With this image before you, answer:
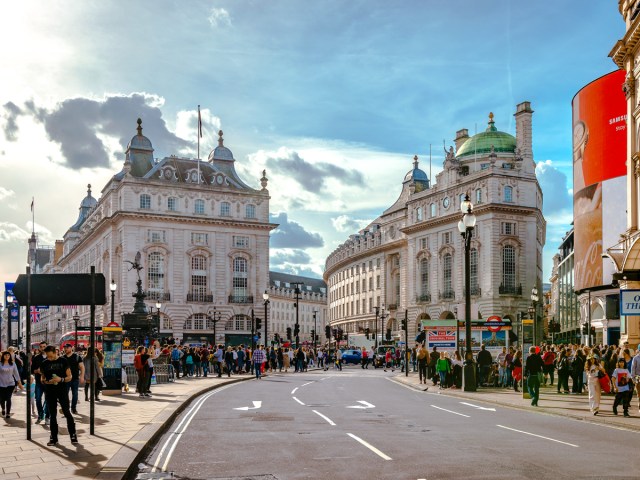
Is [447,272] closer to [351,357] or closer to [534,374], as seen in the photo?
[351,357]

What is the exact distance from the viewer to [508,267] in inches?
3637

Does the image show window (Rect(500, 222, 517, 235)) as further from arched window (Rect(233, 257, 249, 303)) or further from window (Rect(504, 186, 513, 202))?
arched window (Rect(233, 257, 249, 303))

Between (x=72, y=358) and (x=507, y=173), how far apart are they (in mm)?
77590

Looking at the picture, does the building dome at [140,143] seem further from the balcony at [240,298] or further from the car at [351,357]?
the car at [351,357]

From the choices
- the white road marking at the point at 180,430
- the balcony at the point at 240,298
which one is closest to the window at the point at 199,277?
the balcony at the point at 240,298

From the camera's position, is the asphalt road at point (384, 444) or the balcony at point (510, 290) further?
the balcony at point (510, 290)

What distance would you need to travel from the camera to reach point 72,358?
18.1 meters

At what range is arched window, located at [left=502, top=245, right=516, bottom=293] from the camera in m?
92.2

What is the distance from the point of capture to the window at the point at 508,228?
Answer: 91.8m

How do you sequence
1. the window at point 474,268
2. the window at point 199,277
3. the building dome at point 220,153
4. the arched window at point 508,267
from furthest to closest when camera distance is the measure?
the building dome at point 220,153
the window at point 199,277
the window at point 474,268
the arched window at point 508,267

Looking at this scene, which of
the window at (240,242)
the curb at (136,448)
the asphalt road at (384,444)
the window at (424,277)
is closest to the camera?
the curb at (136,448)

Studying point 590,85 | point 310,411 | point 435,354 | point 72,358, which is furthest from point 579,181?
point 72,358

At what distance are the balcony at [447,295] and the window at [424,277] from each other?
162 inches

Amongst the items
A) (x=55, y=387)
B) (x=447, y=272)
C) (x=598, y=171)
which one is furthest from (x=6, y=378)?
(x=447, y=272)
